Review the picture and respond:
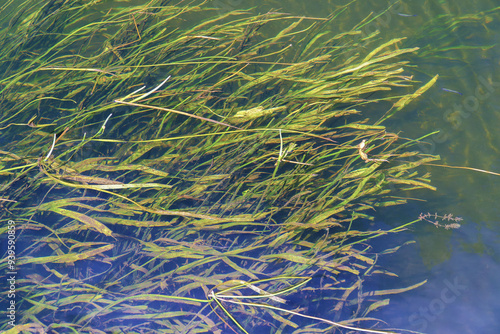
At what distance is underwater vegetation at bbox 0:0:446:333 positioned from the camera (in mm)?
1948

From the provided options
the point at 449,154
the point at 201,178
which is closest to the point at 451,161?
the point at 449,154

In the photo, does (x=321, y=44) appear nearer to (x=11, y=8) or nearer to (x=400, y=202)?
(x=400, y=202)

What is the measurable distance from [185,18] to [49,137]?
62.6 inches

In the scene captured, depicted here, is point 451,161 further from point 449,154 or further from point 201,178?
point 201,178

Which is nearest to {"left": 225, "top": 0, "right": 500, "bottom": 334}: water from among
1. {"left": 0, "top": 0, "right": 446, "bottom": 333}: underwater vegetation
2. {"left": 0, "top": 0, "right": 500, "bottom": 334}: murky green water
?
{"left": 0, "top": 0, "right": 500, "bottom": 334}: murky green water

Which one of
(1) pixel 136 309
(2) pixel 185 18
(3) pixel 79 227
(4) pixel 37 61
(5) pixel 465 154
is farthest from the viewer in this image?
(2) pixel 185 18

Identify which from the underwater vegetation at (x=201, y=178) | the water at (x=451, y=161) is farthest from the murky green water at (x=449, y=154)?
the underwater vegetation at (x=201, y=178)

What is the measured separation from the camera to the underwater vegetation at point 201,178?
1.95 m

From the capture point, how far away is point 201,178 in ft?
7.02

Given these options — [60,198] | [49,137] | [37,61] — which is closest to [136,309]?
[60,198]

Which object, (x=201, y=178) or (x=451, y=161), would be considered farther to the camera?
(x=451, y=161)

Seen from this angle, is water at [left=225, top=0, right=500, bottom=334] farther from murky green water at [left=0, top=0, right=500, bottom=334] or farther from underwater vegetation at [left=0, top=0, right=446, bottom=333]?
underwater vegetation at [left=0, top=0, right=446, bottom=333]

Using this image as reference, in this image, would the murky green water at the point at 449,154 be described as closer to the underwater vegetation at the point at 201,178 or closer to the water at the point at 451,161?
the water at the point at 451,161

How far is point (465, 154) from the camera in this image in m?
2.28
